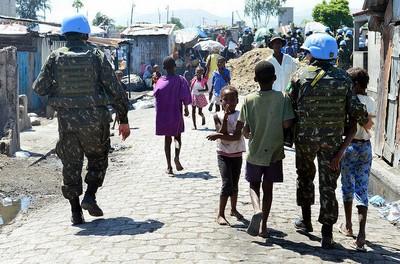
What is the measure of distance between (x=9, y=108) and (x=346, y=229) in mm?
7513

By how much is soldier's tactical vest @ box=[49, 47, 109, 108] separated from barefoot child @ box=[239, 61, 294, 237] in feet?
4.90

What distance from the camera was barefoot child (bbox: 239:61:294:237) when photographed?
5.00 metres

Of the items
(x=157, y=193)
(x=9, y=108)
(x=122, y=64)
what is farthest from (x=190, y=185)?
(x=122, y=64)

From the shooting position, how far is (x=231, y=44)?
3712 cm

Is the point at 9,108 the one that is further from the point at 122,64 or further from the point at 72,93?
the point at 122,64

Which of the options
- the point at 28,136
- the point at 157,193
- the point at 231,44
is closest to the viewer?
the point at 157,193

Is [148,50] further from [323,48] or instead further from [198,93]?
[323,48]

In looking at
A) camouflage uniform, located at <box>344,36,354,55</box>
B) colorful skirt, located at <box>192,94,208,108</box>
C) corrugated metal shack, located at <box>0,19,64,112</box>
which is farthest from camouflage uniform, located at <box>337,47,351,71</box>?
corrugated metal shack, located at <box>0,19,64,112</box>

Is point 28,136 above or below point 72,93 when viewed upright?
below

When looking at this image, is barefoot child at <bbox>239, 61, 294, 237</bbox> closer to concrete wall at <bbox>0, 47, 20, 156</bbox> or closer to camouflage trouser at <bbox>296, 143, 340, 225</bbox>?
camouflage trouser at <bbox>296, 143, 340, 225</bbox>

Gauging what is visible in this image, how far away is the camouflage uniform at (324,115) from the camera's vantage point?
4.82m

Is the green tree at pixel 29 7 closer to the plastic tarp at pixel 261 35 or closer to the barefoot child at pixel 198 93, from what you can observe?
the plastic tarp at pixel 261 35

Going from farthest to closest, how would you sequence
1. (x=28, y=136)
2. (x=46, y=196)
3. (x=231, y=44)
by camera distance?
(x=231, y=44)
(x=28, y=136)
(x=46, y=196)

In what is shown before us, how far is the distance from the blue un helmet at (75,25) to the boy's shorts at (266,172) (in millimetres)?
2064
